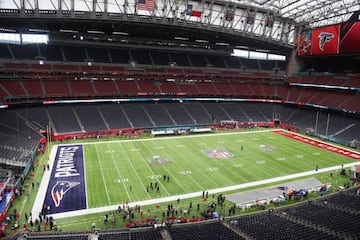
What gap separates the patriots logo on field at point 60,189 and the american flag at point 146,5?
2900 cm

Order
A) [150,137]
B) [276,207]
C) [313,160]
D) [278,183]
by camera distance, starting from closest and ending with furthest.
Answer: [276,207]
[278,183]
[313,160]
[150,137]

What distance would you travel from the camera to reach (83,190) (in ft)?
91.9

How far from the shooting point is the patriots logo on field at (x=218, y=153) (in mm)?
39500

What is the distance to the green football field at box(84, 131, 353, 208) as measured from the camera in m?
28.9

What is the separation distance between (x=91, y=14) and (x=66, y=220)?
33.9m

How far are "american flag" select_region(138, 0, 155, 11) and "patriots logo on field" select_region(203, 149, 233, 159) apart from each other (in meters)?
24.0

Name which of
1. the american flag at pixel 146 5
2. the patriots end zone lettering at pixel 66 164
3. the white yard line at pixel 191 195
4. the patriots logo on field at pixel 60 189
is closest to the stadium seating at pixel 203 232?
the white yard line at pixel 191 195

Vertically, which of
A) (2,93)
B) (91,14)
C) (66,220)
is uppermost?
(91,14)

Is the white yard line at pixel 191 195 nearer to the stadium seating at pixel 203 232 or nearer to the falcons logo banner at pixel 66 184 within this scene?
the falcons logo banner at pixel 66 184

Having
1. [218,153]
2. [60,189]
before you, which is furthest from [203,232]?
→ [218,153]

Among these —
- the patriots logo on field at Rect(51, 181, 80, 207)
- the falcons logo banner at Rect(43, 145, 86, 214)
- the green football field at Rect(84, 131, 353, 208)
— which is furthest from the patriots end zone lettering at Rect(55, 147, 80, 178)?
the patriots logo on field at Rect(51, 181, 80, 207)

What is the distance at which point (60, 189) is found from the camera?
2795 cm

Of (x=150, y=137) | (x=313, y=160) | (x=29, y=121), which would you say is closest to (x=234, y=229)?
(x=313, y=160)

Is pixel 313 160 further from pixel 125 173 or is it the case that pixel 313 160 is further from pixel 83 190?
pixel 83 190
